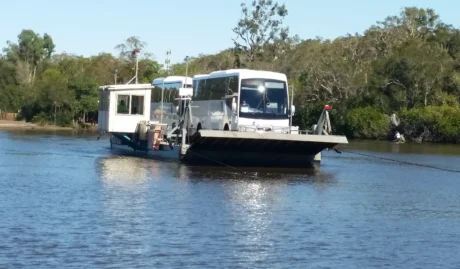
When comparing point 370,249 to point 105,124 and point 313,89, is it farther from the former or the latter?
point 313,89

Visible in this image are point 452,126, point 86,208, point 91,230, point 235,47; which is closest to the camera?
point 91,230

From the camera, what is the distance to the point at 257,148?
32281 millimetres

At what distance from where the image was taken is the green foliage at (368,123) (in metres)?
71.4

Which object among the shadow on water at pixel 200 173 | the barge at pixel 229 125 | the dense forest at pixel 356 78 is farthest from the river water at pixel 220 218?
the dense forest at pixel 356 78

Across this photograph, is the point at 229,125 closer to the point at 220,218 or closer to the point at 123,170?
the point at 123,170

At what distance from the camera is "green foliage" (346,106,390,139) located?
7144cm

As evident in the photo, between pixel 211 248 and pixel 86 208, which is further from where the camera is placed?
pixel 86 208

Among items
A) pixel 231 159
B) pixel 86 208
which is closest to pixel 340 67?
pixel 231 159

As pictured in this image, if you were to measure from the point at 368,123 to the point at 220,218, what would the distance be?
Answer: 175 ft

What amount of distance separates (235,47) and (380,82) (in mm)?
21603

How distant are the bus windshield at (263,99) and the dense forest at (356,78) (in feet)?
94.7

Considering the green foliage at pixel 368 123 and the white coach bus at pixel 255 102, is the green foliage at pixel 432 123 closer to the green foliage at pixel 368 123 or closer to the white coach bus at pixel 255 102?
the green foliage at pixel 368 123

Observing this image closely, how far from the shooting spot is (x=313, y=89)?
77812 mm

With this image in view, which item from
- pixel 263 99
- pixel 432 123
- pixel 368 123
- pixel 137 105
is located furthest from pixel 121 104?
pixel 432 123
